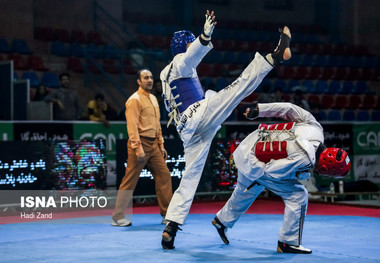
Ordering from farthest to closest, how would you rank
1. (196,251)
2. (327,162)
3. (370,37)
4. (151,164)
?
1. (370,37)
2. (151,164)
3. (196,251)
4. (327,162)

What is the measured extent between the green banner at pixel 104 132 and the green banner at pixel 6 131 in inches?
40.1

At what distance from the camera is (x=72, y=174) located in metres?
9.23

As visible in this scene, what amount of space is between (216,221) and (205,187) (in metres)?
4.29

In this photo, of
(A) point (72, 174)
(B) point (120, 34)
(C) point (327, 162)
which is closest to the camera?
(C) point (327, 162)

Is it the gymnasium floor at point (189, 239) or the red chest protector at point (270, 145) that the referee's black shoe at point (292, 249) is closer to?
the gymnasium floor at point (189, 239)

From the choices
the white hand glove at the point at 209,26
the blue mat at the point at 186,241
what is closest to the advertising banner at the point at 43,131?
the blue mat at the point at 186,241

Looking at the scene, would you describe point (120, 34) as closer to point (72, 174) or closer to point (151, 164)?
point (72, 174)

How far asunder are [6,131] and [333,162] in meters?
5.81

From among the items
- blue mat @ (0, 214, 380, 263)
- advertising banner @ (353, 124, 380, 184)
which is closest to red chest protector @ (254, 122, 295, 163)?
blue mat @ (0, 214, 380, 263)

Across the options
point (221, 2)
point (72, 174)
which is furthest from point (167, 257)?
point (221, 2)

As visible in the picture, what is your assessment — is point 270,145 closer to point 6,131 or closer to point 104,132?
point 104,132

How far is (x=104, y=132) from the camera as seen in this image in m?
10.1

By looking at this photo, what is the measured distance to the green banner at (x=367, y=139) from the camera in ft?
39.1

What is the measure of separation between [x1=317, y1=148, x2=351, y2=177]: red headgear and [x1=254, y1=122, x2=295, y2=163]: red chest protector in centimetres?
33
